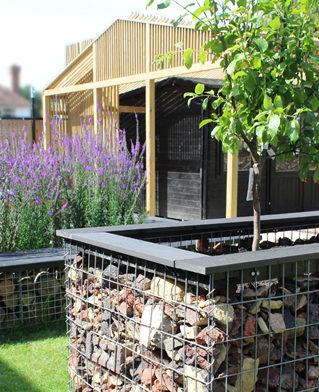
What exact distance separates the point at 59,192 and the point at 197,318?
3266 millimetres

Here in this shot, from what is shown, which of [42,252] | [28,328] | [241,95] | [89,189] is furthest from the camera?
[89,189]

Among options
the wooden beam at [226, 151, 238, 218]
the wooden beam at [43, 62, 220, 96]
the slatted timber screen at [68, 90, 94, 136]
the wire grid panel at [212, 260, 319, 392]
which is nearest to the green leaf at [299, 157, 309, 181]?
the wire grid panel at [212, 260, 319, 392]

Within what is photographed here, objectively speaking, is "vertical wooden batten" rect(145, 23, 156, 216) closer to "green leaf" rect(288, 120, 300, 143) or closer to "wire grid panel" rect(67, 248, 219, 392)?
"wire grid panel" rect(67, 248, 219, 392)

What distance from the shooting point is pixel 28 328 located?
4121 millimetres

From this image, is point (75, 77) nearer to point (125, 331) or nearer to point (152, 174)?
point (152, 174)

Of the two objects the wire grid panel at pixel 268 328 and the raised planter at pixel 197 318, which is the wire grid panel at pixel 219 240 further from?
the wire grid panel at pixel 268 328

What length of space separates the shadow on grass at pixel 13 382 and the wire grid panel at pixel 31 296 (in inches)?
27.6

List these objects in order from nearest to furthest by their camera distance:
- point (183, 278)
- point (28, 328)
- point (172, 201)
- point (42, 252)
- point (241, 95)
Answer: point (183, 278), point (241, 95), point (28, 328), point (42, 252), point (172, 201)

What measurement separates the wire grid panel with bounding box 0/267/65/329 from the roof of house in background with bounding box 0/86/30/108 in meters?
1.32

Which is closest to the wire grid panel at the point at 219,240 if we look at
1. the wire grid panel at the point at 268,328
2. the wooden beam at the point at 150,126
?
the wire grid panel at the point at 268,328

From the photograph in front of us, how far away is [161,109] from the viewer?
1008 cm

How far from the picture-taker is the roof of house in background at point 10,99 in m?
3.96

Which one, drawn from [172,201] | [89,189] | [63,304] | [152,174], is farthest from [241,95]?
[172,201]

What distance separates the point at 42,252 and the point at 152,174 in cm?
376
